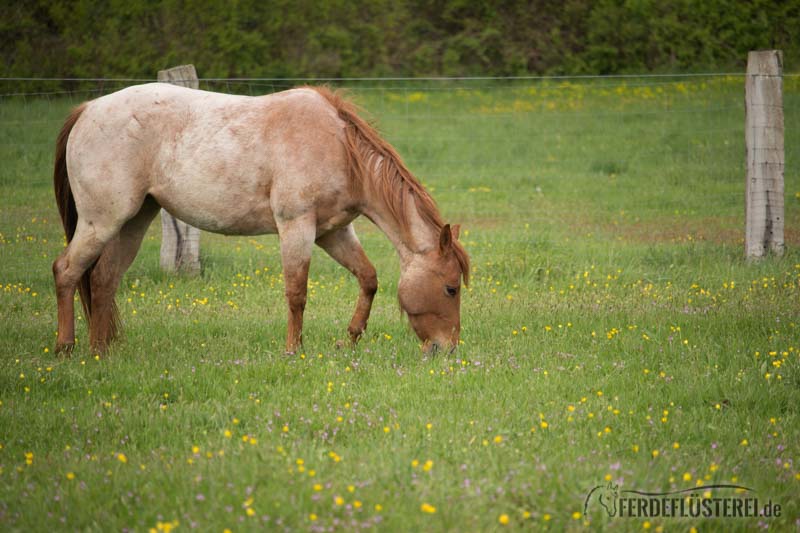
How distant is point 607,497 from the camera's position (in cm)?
367

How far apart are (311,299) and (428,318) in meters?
2.38

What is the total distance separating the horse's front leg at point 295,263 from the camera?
6258mm

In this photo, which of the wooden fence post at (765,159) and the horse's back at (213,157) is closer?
the horse's back at (213,157)

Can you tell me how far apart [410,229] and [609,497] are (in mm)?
3084

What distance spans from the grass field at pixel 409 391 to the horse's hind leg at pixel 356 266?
0.77ft

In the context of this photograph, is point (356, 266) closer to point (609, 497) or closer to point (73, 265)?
point (73, 265)

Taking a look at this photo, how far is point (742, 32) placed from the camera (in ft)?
71.4

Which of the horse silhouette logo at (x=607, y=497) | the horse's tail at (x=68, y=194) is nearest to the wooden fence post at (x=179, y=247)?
the horse's tail at (x=68, y=194)

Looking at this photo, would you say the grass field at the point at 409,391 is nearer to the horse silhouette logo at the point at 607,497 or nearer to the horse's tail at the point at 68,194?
the horse silhouette logo at the point at 607,497

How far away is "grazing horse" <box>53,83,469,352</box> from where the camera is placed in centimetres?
625

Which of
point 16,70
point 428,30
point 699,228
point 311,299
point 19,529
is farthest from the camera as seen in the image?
point 428,30

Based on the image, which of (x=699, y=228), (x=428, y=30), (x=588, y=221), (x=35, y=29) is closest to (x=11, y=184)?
(x=35, y=29)

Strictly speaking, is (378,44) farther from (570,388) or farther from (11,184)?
(570,388)

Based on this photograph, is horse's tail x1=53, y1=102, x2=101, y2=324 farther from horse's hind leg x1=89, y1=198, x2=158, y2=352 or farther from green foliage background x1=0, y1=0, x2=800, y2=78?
green foliage background x1=0, y1=0, x2=800, y2=78
